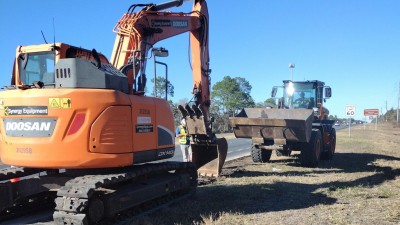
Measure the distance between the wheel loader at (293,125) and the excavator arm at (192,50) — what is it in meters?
2.99

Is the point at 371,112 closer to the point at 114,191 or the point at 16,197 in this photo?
the point at 114,191

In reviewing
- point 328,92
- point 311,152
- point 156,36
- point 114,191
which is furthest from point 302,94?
point 114,191

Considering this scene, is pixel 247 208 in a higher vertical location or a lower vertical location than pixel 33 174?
lower

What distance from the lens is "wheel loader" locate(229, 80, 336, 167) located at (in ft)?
45.4

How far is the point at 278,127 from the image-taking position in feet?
45.8

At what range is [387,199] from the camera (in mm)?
8758

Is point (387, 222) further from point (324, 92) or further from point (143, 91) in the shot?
point (324, 92)

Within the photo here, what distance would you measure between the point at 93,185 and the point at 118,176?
1.96 feet

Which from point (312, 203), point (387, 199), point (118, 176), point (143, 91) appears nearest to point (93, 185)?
point (118, 176)

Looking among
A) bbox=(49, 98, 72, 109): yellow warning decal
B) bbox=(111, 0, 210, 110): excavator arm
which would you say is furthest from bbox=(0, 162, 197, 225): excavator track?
bbox=(111, 0, 210, 110): excavator arm

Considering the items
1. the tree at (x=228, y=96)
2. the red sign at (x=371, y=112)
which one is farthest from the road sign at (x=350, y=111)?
the tree at (x=228, y=96)

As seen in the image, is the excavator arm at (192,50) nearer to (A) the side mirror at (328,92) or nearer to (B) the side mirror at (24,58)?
(B) the side mirror at (24,58)

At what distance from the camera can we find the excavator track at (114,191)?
5867 millimetres

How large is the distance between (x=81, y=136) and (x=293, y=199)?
15.9 feet
